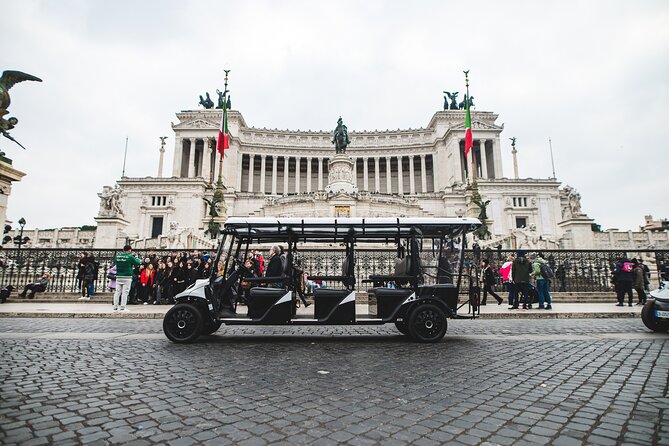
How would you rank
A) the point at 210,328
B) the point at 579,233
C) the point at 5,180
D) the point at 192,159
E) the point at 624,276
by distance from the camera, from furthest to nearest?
the point at 192,159
the point at 579,233
the point at 624,276
the point at 5,180
the point at 210,328

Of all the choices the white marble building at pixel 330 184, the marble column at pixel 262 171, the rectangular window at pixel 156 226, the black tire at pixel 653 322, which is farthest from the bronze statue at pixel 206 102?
the black tire at pixel 653 322

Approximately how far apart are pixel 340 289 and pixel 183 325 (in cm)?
318

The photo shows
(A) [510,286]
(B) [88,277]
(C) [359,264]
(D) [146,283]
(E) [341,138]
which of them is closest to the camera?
Result: (A) [510,286]

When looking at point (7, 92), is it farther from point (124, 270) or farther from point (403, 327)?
point (403, 327)

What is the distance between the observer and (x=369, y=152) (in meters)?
76.9

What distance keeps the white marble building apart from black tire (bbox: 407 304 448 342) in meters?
23.4

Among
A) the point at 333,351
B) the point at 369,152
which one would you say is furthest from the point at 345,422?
the point at 369,152

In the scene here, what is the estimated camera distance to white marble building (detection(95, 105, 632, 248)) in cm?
4100

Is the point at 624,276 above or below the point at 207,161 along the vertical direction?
below

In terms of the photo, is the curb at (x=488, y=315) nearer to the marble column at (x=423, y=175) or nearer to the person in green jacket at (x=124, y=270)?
the person in green jacket at (x=124, y=270)

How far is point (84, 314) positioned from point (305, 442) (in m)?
11.2

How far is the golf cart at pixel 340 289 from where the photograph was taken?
7332 mm

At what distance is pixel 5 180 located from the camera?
9281 millimetres

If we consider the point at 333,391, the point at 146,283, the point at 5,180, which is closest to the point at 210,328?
the point at 333,391
